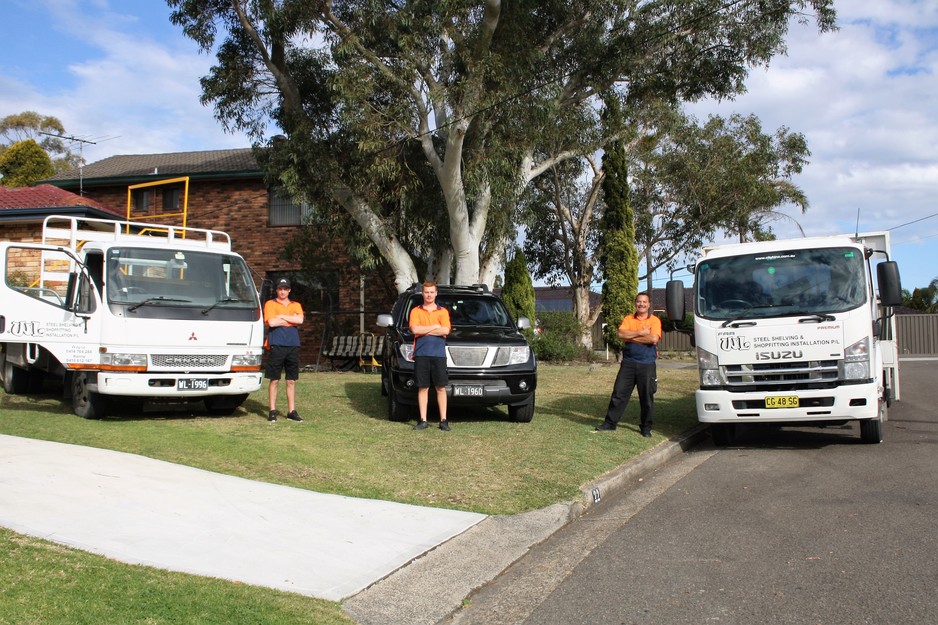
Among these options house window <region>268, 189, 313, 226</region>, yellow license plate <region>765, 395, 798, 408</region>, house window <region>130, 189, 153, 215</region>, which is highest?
house window <region>130, 189, 153, 215</region>

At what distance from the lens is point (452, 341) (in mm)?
10844

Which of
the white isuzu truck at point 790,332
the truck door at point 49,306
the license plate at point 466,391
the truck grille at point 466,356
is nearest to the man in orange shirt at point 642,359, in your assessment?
the white isuzu truck at point 790,332

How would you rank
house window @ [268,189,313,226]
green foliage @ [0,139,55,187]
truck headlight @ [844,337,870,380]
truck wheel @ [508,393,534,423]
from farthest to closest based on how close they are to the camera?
green foliage @ [0,139,55,187], house window @ [268,189,313,226], truck wheel @ [508,393,534,423], truck headlight @ [844,337,870,380]

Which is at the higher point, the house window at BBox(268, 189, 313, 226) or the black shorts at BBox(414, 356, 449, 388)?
the house window at BBox(268, 189, 313, 226)

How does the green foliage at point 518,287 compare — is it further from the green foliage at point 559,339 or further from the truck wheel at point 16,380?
the truck wheel at point 16,380

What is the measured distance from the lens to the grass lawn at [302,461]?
4.17 meters

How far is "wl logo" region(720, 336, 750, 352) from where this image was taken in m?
9.79

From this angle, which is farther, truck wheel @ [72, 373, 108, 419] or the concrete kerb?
truck wheel @ [72, 373, 108, 419]

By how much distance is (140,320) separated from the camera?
9.91m

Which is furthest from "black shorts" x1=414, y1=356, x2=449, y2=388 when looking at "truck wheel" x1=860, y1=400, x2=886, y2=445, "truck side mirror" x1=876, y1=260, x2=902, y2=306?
"truck side mirror" x1=876, y1=260, x2=902, y2=306

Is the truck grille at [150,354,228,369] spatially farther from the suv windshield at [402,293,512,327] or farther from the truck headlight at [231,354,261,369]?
the suv windshield at [402,293,512,327]

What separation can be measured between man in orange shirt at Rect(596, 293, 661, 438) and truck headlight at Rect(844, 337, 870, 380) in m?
2.16

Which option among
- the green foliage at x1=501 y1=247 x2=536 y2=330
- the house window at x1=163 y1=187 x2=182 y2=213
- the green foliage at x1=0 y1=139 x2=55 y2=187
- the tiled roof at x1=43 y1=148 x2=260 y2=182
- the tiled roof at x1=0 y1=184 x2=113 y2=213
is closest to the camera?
the tiled roof at x1=0 y1=184 x2=113 y2=213

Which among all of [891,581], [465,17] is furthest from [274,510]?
[465,17]
